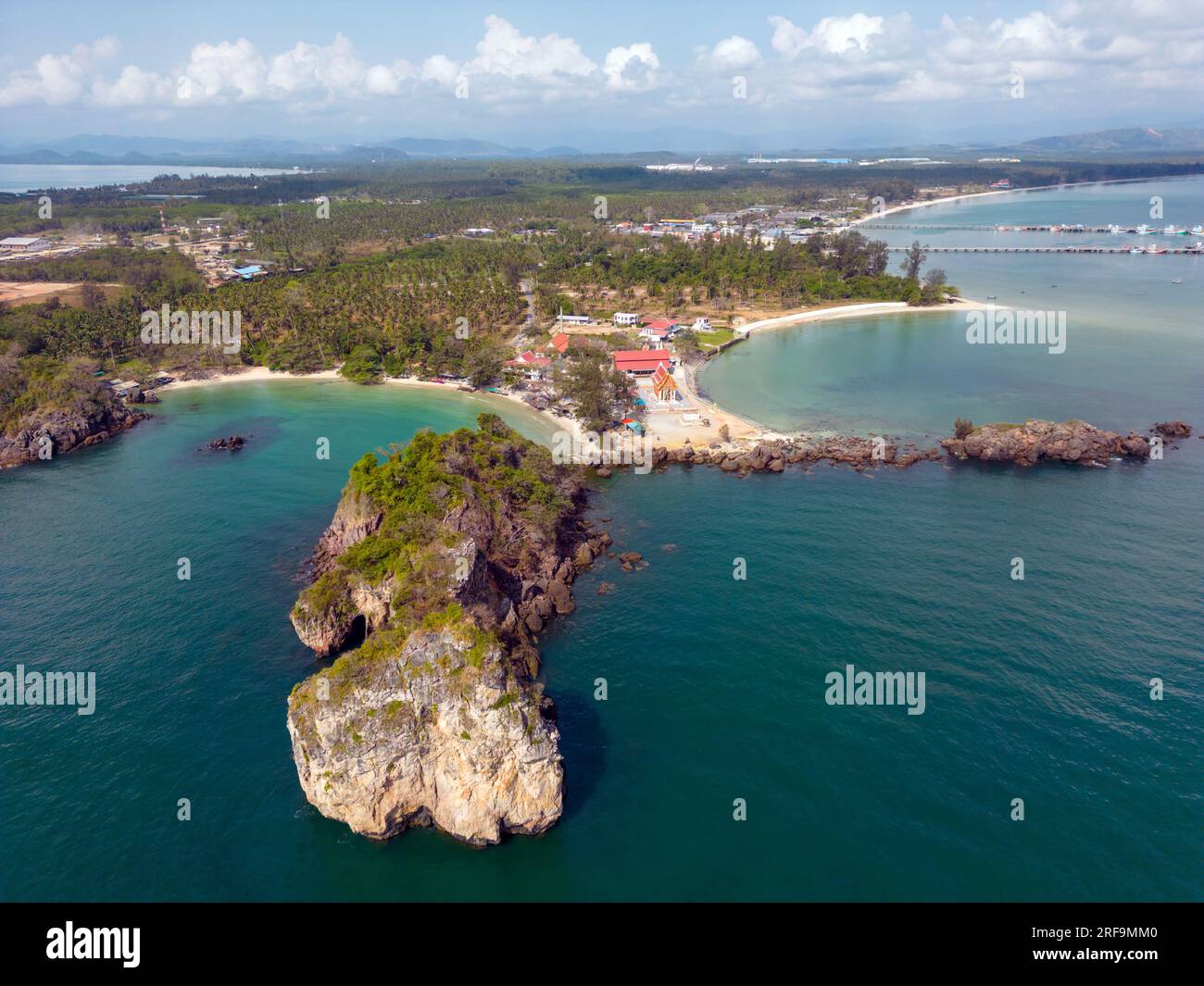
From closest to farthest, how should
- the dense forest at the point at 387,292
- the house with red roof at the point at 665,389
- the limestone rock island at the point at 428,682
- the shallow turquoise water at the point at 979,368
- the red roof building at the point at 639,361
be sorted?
the limestone rock island at the point at 428,682 → the shallow turquoise water at the point at 979,368 → the house with red roof at the point at 665,389 → the red roof building at the point at 639,361 → the dense forest at the point at 387,292

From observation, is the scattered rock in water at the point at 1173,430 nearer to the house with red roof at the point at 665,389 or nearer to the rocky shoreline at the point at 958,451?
the rocky shoreline at the point at 958,451

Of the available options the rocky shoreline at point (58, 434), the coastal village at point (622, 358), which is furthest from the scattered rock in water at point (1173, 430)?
the rocky shoreline at point (58, 434)

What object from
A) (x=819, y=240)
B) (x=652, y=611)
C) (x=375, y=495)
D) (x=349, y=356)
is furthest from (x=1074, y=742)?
(x=819, y=240)

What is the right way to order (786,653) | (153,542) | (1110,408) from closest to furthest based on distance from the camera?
(786,653) → (153,542) → (1110,408)

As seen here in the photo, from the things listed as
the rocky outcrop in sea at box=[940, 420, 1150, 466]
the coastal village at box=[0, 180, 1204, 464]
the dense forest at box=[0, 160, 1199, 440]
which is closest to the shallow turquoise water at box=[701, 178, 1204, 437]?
the coastal village at box=[0, 180, 1204, 464]

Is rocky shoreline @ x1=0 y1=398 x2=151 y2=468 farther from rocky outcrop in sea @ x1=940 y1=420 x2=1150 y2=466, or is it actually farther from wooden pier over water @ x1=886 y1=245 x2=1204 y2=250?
wooden pier over water @ x1=886 y1=245 x2=1204 y2=250

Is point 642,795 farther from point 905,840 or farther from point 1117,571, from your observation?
point 1117,571
